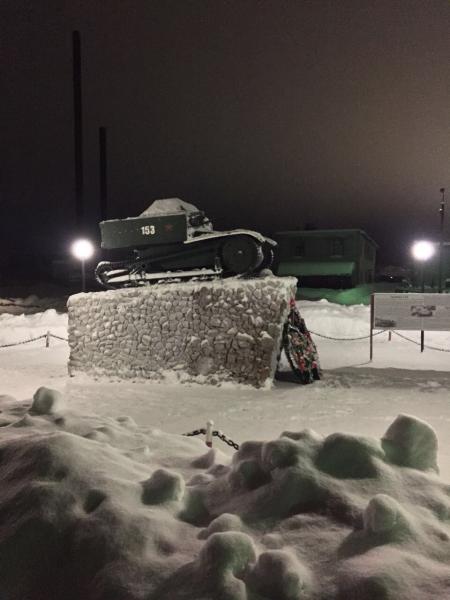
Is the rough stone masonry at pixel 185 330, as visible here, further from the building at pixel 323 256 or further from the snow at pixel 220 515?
the building at pixel 323 256

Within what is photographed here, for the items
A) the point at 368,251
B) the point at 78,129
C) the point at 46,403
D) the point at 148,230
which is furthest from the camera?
the point at 368,251

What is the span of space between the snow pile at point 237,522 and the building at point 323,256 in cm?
3379

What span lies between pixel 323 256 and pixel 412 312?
25373mm

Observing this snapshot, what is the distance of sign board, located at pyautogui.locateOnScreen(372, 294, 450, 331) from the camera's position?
38.2ft

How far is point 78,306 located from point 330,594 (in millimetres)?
9906

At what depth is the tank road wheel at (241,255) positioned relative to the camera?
10.6 m

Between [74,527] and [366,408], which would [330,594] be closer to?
[74,527]

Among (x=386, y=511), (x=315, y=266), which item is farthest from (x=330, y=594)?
(x=315, y=266)

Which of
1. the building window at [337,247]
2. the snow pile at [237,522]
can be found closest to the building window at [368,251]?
the building window at [337,247]

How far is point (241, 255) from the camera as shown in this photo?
34.9ft

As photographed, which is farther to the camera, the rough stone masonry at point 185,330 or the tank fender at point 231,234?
the tank fender at point 231,234

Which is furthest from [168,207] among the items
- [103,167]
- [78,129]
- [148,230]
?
[103,167]

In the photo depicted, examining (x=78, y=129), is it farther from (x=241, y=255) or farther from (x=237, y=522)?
(x=237, y=522)

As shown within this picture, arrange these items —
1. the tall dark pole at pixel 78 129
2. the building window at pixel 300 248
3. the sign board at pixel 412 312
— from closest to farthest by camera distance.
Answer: the sign board at pixel 412 312 < the tall dark pole at pixel 78 129 < the building window at pixel 300 248
